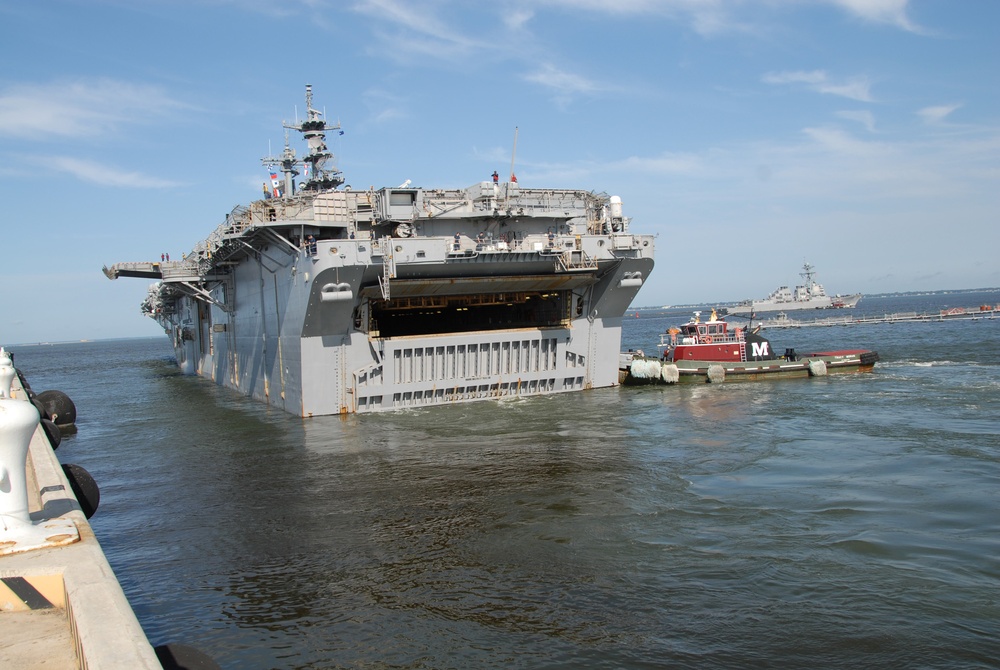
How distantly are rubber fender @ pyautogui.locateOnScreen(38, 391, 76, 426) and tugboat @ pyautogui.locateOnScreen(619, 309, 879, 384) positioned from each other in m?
16.9

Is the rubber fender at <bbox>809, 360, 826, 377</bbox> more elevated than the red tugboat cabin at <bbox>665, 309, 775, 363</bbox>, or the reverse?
the red tugboat cabin at <bbox>665, 309, 775, 363</bbox>

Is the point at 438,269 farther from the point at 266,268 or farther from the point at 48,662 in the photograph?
the point at 48,662

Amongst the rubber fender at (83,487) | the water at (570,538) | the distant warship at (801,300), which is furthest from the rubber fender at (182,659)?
the distant warship at (801,300)

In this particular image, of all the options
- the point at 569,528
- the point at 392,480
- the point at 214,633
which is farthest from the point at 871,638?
the point at 392,480

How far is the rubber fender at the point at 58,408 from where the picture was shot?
2072cm

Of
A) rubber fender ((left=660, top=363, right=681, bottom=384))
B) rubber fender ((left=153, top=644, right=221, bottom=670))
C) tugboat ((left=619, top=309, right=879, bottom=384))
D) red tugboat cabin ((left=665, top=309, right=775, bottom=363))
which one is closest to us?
rubber fender ((left=153, top=644, right=221, bottom=670))

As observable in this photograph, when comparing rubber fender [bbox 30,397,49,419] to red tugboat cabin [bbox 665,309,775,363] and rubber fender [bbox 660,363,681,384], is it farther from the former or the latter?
red tugboat cabin [bbox 665,309,775,363]

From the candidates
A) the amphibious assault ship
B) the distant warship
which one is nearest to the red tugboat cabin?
the amphibious assault ship

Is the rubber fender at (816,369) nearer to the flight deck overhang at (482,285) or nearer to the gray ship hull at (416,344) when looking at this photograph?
the gray ship hull at (416,344)

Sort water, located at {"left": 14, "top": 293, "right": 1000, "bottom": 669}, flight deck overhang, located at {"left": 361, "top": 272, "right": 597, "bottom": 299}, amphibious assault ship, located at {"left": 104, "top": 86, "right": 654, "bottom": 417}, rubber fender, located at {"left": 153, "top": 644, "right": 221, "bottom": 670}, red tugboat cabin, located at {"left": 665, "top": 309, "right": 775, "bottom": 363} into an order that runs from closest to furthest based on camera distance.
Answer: rubber fender, located at {"left": 153, "top": 644, "right": 221, "bottom": 670}
water, located at {"left": 14, "top": 293, "right": 1000, "bottom": 669}
amphibious assault ship, located at {"left": 104, "top": 86, "right": 654, "bottom": 417}
flight deck overhang, located at {"left": 361, "top": 272, "right": 597, "bottom": 299}
red tugboat cabin, located at {"left": 665, "top": 309, "right": 775, "bottom": 363}

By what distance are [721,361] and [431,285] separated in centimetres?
1212

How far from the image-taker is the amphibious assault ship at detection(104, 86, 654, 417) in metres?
19.0

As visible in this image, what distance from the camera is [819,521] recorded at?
10195 millimetres

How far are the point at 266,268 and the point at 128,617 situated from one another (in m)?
19.8
